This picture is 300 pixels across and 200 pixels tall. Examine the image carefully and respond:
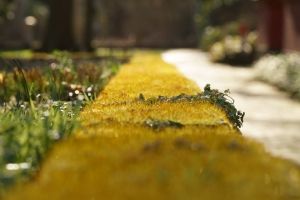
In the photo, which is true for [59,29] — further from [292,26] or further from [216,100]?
[216,100]

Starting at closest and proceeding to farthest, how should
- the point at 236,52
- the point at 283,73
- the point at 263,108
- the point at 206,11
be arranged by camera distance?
the point at 263,108 → the point at 283,73 → the point at 236,52 → the point at 206,11

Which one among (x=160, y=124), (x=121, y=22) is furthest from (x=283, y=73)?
(x=121, y=22)

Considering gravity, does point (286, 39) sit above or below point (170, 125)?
above

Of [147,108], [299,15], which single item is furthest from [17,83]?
[299,15]

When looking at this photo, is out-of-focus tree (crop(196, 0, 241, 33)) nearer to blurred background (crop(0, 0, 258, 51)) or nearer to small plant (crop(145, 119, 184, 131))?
blurred background (crop(0, 0, 258, 51))

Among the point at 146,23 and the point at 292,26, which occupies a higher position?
the point at 146,23

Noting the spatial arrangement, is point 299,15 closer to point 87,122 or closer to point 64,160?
point 87,122
